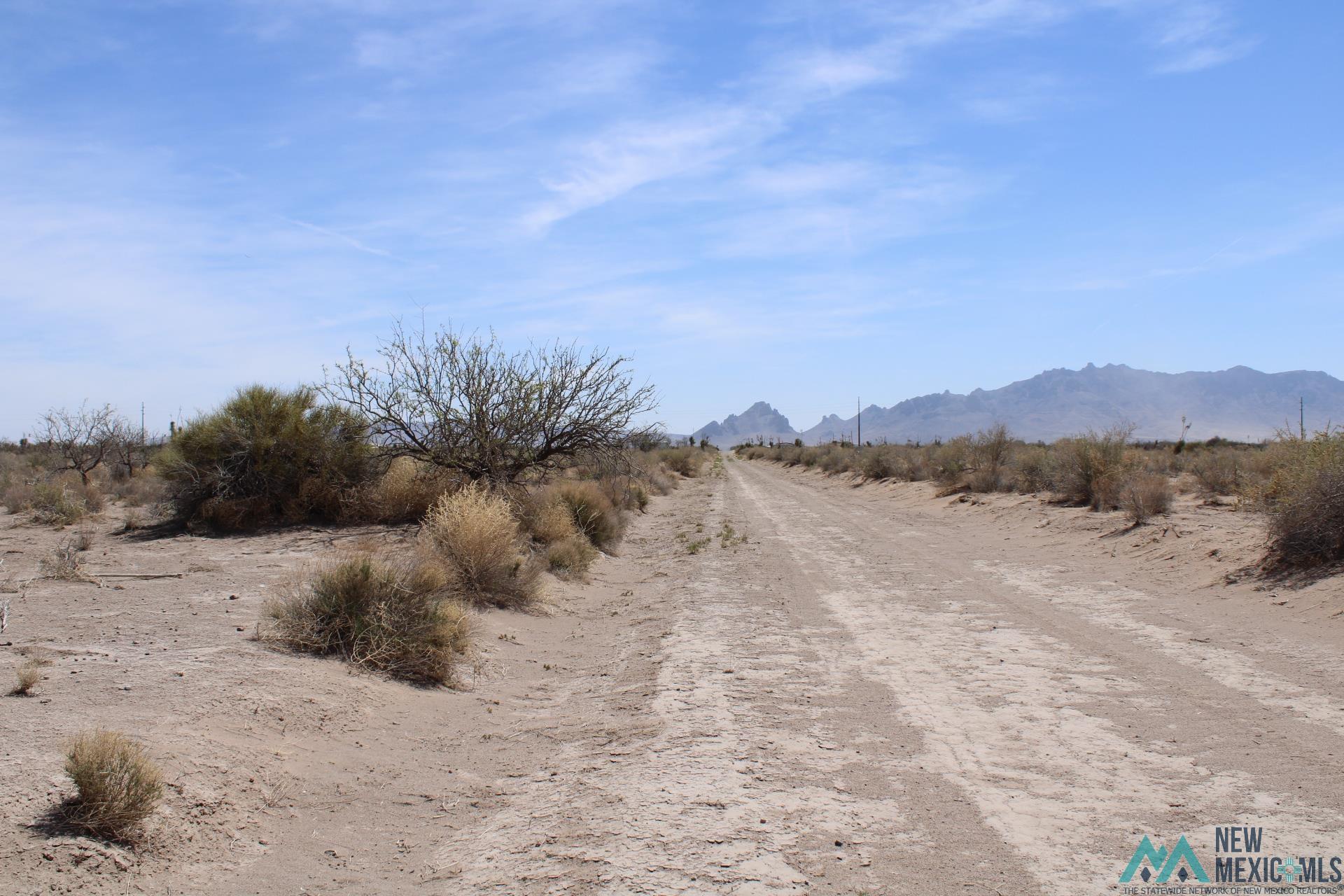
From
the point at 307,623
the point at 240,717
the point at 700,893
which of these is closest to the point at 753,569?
the point at 307,623

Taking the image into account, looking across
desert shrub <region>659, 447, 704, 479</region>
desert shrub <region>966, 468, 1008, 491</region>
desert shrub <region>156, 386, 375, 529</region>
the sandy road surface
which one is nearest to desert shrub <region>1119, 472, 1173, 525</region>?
the sandy road surface

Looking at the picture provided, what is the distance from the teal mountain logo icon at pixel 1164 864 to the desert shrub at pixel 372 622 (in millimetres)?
5938

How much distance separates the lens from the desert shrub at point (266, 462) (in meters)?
18.1

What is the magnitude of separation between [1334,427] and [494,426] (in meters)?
15.5

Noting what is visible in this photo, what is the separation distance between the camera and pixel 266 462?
60.7 feet

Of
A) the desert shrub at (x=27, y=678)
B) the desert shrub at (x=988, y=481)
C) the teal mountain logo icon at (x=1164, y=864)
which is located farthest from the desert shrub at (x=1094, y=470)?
the desert shrub at (x=27, y=678)

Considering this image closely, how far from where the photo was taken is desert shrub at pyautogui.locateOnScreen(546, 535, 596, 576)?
15.0 meters

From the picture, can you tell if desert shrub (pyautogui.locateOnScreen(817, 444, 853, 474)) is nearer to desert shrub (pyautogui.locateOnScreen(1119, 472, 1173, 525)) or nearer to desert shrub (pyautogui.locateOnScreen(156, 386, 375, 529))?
desert shrub (pyautogui.locateOnScreen(1119, 472, 1173, 525))

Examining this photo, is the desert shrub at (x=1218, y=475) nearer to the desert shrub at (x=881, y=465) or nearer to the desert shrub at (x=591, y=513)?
the desert shrub at (x=591, y=513)

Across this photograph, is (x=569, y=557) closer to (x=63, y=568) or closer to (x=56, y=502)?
(x=63, y=568)

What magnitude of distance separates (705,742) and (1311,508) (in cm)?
1056

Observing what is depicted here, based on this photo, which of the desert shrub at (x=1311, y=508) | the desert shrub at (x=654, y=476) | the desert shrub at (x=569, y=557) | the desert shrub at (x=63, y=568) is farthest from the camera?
the desert shrub at (x=654, y=476)

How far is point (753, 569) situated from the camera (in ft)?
53.7

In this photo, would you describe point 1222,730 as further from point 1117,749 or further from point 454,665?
point 454,665
